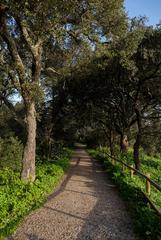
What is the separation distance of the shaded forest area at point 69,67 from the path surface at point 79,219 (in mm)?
960

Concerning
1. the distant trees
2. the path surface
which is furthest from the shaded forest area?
the path surface

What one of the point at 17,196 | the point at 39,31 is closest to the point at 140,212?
the point at 17,196

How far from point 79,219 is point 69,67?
53.5 feet

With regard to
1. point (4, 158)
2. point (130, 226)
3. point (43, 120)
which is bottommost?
point (130, 226)

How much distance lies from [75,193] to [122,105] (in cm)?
1674

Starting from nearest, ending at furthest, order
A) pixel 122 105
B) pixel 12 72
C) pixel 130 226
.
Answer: pixel 130 226 < pixel 12 72 < pixel 122 105

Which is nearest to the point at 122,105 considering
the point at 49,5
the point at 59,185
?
the point at 59,185

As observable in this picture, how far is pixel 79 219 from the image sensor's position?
34.3 ft

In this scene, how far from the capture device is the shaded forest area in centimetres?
1397

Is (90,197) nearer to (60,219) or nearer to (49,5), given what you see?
(60,219)

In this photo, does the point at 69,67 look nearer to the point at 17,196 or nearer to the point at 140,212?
the point at 17,196

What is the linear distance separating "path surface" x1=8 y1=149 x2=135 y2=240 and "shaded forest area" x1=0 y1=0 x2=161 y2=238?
0.96 meters

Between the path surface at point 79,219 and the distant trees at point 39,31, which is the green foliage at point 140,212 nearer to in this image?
the path surface at point 79,219

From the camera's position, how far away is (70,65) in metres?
25.5
